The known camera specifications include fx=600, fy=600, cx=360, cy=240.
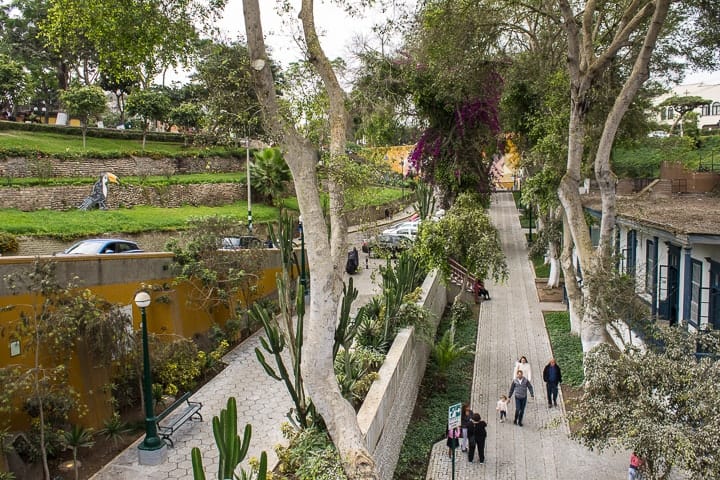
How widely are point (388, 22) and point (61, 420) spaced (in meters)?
9.94

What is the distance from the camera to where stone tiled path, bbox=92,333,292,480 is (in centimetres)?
998

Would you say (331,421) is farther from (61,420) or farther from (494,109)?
(494,109)

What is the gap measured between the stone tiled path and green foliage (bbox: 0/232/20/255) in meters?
7.75

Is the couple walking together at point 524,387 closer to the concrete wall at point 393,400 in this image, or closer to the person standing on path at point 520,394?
the person standing on path at point 520,394

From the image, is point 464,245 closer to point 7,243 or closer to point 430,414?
point 430,414

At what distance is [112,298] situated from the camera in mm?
12102

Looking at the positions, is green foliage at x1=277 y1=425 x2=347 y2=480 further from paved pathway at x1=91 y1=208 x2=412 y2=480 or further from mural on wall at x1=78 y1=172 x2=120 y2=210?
mural on wall at x1=78 y1=172 x2=120 y2=210

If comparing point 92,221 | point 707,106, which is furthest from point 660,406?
point 707,106

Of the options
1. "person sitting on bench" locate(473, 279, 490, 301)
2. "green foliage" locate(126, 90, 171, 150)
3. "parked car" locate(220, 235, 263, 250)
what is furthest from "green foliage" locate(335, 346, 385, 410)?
"green foliage" locate(126, 90, 171, 150)

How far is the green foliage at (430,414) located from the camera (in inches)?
427

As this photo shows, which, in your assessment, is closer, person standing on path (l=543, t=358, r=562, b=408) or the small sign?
the small sign

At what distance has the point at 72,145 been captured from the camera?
31875 mm

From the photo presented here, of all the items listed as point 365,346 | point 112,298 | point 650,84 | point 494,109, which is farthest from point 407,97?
point 112,298

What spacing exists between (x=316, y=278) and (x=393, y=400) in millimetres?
4189
